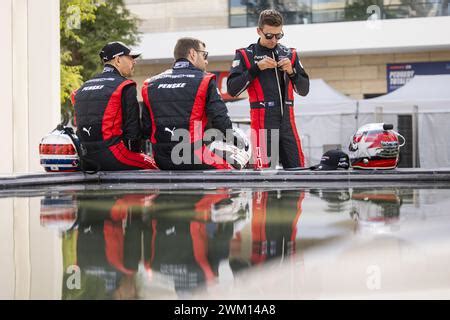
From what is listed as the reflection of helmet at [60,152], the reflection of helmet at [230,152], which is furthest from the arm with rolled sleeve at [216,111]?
the reflection of helmet at [60,152]

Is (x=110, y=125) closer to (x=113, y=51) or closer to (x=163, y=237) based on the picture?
(x=113, y=51)

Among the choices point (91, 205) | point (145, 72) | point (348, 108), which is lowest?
point (91, 205)

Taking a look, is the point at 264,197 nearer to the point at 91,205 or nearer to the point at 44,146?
the point at 91,205

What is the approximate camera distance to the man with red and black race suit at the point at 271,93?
5711 millimetres

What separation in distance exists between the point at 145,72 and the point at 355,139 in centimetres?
1982

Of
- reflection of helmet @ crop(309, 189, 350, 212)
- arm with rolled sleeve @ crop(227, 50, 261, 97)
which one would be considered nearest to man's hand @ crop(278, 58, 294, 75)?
arm with rolled sleeve @ crop(227, 50, 261, 97)

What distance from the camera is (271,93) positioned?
5738mm

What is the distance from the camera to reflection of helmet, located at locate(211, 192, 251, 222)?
107 inches

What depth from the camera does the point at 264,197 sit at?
367cm

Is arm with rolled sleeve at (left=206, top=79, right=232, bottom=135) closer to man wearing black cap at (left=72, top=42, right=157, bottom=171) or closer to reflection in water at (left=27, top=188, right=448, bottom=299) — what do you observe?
man wearing black cap at (left=72, top=42, right=157, bottom=171)

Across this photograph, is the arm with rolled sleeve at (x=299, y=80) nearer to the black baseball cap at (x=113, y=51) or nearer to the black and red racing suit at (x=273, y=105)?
the black and red racing suit at (x=273, y=105)

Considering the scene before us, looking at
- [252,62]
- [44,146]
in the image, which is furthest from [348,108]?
[44,146]

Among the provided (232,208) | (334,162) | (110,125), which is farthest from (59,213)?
(334,162)

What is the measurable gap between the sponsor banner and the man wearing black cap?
17.4 meters
